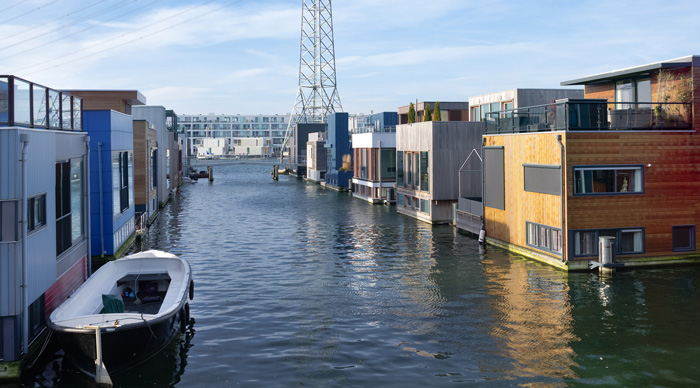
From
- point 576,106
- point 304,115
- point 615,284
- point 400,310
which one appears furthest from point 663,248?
point 304,115

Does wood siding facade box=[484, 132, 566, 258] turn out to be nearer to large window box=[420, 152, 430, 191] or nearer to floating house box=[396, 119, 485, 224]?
floating house box=[396, 119, 485, 224]

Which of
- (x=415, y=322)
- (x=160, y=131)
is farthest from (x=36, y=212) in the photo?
(x=160, y=131)

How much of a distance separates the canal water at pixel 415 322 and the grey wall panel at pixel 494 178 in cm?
310

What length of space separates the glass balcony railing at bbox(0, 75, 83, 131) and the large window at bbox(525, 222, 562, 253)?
22486 mm

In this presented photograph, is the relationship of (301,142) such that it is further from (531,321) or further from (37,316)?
(37,316)

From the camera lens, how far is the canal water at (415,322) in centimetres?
1762

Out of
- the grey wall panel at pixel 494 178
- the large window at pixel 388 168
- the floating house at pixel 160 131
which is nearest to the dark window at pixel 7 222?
the grey wall panel at pixel 494 178

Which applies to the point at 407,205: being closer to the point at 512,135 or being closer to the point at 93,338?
the point at 512,135

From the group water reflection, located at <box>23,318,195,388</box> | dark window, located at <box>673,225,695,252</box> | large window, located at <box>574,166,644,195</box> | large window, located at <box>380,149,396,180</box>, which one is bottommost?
water reflection, located at <box>23,318,195,388</box>

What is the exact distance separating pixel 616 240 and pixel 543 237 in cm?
355

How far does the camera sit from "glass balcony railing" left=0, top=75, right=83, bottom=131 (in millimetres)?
17703

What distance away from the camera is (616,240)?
104 ft

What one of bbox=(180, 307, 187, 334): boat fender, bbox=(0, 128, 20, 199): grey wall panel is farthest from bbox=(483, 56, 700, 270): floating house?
bbox=(0, 128, 20, 199): grey wall panel

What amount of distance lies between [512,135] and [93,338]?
26857 millimetres
